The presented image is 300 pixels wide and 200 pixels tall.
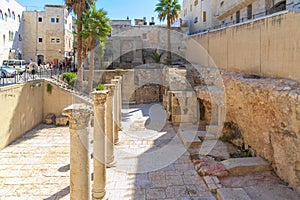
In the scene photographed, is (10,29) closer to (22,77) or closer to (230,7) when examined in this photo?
(22,77)

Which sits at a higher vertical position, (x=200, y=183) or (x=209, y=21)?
(x=209, y=21)

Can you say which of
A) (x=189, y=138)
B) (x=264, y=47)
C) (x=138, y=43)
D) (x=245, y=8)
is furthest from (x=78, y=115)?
(x=138, y=43)

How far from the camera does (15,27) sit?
30531mm

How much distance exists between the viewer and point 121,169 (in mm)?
9375

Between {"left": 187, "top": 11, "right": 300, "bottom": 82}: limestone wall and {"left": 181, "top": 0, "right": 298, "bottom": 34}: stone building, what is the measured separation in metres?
2.63

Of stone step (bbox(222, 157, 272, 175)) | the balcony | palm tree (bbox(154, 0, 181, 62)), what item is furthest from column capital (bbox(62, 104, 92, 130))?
palm tree (bbox(154, 0, 181, 62))

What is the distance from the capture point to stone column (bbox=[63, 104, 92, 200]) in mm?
4715

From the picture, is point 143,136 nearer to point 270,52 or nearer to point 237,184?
point 237,184

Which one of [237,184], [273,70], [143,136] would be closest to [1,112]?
[143,136]

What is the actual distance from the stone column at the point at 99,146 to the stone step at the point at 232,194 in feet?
11.0

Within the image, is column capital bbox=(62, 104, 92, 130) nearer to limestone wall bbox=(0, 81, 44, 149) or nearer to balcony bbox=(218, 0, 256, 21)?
limestone wall bbox=(0, 81, 44, 149)

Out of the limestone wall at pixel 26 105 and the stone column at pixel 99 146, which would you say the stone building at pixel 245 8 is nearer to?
the stone column at pixel 99 146

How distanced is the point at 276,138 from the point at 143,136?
6911 millimetres

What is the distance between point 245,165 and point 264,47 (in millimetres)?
5881
